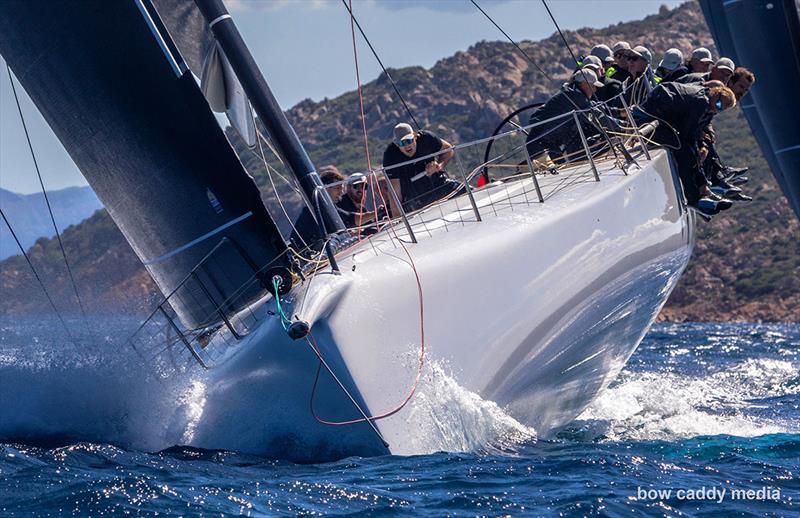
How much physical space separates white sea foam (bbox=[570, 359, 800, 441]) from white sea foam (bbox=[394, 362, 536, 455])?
1.38 m

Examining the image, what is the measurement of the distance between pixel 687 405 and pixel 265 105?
3.69 meters

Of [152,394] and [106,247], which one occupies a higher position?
[106,247]

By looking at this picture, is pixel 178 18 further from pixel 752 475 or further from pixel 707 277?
pixel 707 277

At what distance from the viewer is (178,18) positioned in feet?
25.4

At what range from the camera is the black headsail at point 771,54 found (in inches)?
515

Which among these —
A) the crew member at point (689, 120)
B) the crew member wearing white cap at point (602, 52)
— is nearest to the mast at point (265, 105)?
the crew member at point (689, 120)

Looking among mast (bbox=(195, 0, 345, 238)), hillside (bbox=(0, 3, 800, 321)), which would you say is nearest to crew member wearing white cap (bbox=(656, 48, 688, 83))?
mast (bbox=(195, 0, 345, 238))

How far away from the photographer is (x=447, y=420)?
5.13 m

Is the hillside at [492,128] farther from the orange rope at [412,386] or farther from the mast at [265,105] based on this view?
the orange rope at [412,386]

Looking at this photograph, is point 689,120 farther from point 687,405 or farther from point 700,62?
point 687,405

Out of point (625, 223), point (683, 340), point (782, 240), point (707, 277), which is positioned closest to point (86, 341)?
point (625, 223)

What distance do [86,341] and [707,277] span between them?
28525mm

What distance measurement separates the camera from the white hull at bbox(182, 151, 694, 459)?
4.88 meters

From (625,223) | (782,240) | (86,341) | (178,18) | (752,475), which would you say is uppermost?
(178,18)
